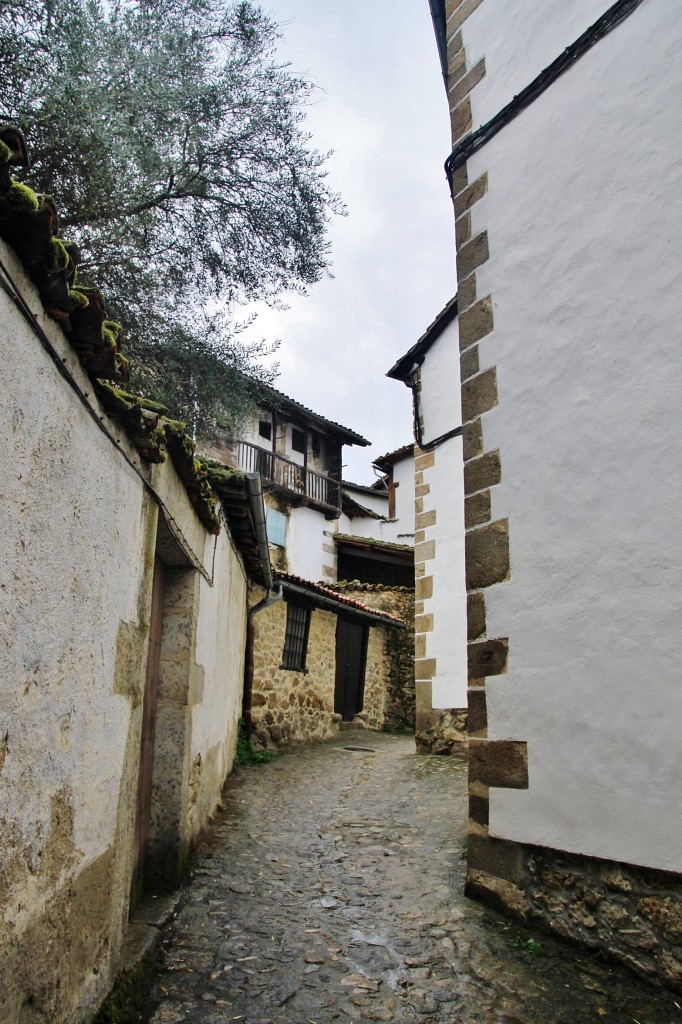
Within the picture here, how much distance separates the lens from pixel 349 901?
3.81 meters

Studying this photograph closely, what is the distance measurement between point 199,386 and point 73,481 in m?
4.68

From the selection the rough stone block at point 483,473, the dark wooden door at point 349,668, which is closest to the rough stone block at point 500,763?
the rough stone block at point 483,473

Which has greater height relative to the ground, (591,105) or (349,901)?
(591,105)

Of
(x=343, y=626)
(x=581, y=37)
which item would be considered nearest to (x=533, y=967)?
(x=581, y=37)

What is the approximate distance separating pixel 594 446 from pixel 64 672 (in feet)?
8.66

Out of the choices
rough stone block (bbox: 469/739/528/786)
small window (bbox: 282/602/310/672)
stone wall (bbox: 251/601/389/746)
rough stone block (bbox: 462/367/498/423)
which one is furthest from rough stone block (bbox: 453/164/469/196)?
small window (bbox: 282/602/310/672)

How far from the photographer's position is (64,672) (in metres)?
2.05

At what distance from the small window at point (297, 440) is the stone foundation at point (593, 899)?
1785 centimetres

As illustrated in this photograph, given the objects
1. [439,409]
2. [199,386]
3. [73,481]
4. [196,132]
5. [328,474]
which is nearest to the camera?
[73,481]

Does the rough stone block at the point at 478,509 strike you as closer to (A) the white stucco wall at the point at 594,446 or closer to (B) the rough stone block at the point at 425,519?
(A) the white stucco wall at the point at 594,446

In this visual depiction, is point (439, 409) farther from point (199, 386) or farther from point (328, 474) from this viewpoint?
point (328, 474)

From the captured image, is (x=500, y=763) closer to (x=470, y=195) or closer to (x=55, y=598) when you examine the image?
(x=55, y=598)

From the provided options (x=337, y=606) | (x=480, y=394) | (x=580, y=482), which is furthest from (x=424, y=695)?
(x=580, y=482)

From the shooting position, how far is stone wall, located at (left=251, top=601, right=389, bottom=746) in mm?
9352
